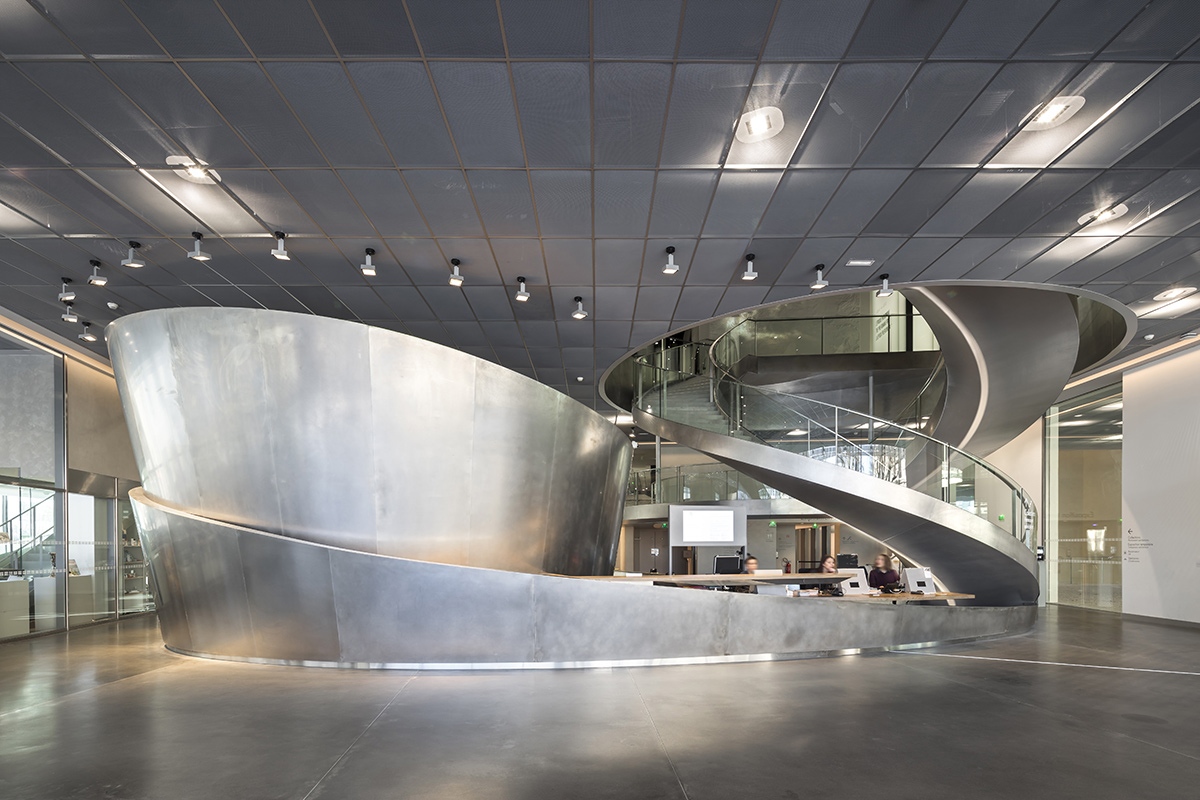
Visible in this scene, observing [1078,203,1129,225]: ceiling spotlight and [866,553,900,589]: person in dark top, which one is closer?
[1078,203,1129,225]: ceiling spotlight

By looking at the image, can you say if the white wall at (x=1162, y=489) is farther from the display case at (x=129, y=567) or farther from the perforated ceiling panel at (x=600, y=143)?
the display case at (x=129, y=567)

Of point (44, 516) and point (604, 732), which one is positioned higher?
point (44, 516)

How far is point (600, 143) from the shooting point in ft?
23.3

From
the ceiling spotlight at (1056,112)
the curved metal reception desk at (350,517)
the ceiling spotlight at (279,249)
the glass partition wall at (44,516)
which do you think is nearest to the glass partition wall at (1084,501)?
the curved metal reception desk at (350,517)

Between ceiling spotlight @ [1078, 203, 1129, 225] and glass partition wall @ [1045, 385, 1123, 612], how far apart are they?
10.8 m

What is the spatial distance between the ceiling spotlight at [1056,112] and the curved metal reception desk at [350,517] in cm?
574

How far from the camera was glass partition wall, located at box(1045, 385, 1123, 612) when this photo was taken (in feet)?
57.8

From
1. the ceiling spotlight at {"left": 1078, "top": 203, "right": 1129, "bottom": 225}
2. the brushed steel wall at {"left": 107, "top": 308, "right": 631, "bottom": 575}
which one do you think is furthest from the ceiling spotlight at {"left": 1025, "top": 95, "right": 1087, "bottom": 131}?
the brushed steel wall at {"left": 107, "top": 308, "right": 631, "bottom": 575}

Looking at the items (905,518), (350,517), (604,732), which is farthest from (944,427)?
(604,732)

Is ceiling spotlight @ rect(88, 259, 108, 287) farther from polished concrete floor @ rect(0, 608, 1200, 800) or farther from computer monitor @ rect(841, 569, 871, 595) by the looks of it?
computer monitor @ rect(841, 569, 871, 595)

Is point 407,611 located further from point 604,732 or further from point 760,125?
point 760,125

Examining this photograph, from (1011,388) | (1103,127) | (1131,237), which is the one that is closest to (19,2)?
(1103,127)

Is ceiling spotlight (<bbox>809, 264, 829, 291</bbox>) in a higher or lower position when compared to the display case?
higher

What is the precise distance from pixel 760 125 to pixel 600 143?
4.72ft
